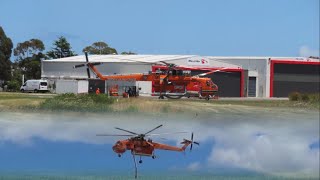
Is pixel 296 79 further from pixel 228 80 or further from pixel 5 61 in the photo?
pixel 5 61

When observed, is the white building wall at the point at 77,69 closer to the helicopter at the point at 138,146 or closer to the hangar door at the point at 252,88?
the hangar door at the point at 252,88

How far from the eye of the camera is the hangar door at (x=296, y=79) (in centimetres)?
1264

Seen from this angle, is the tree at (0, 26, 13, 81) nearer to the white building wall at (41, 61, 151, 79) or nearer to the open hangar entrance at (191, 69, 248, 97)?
the white building wall at (41, 61, 151, 79)

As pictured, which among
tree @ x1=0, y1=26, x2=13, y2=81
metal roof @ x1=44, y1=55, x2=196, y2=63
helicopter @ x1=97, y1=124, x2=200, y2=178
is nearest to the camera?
helicopter @ x1=97, y1=124, x2=200, y2=178

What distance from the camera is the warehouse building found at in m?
14.1

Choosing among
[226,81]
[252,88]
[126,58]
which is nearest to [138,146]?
[252,88]

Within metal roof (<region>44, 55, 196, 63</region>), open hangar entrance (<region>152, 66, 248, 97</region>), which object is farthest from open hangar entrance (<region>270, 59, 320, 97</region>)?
metal roof (<region>44, 55, 196, 63</region>)

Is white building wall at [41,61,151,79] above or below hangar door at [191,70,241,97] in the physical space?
above

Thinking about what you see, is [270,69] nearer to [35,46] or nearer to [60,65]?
[60,65]

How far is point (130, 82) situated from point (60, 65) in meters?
19.5

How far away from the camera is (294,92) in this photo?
42.7 feet

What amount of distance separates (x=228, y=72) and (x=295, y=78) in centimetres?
2329

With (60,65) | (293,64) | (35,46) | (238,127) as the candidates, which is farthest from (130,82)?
(35,46)

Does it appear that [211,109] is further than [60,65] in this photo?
No
